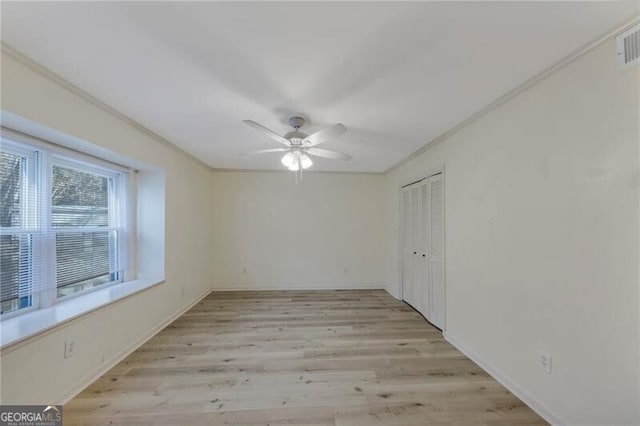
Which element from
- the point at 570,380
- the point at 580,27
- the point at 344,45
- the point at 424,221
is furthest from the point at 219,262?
the point at 580,27

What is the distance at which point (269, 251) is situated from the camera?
4.93 meters

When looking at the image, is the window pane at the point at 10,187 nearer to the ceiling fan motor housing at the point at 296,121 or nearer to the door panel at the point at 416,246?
the ceiling fan motor housing at the point at 296,121

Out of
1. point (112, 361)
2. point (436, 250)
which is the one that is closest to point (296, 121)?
point (436, 250)

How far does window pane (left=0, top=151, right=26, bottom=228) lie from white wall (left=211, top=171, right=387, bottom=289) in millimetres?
2963

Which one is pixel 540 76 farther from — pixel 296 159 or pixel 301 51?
pixel 296 159

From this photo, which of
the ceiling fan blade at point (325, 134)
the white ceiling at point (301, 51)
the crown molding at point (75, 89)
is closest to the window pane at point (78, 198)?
the crown molding at point (75, 89)

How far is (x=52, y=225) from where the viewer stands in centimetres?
213

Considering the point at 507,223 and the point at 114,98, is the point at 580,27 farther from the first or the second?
the point at 114,98

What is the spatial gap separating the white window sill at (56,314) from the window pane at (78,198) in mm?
702

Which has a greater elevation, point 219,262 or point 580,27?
point 580,27

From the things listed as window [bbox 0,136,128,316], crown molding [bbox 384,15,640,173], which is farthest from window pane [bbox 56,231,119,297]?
crown molding [bbox 384,15,640,173]

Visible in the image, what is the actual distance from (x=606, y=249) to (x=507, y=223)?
694mm

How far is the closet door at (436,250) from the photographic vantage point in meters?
3.04

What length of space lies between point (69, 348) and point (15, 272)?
70cm
